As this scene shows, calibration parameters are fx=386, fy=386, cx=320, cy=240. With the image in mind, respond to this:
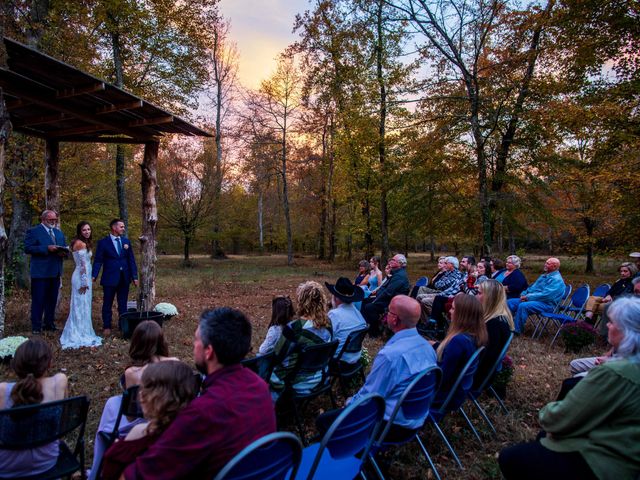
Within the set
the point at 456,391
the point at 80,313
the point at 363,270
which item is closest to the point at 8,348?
the point at 80,313

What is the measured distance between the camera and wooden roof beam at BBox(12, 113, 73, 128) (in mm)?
6219

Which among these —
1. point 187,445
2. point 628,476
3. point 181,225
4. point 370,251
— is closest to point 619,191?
point 628,476

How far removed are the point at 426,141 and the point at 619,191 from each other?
5.72 m

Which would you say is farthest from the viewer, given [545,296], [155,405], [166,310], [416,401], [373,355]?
[166,310]

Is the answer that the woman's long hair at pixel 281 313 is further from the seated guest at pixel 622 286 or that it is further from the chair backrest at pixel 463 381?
the seated guest at pixel 622 286

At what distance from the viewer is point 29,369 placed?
2.26 meters

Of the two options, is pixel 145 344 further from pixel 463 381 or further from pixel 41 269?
pixel 41 269

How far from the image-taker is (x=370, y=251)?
80.5 feet

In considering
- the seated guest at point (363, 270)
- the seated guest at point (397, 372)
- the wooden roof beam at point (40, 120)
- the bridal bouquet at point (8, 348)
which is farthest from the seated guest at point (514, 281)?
the wooden roof beam at point (40, 120)

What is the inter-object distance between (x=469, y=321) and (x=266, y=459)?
7.49 feet

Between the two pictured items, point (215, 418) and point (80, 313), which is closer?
point (215, 418)

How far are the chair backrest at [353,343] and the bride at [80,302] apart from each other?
416 cm

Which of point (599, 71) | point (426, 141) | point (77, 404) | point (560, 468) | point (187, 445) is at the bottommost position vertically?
point (560, 468)

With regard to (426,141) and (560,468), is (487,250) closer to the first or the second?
(426,141)
